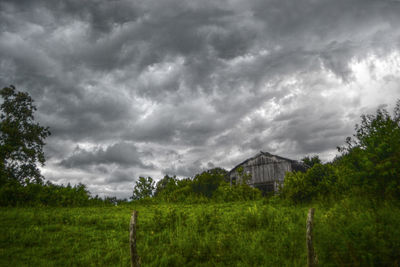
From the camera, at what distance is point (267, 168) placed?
110 ft

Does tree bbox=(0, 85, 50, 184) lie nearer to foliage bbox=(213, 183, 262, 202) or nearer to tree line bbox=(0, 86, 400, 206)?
tree line bbox=(0, 86, 400, 206)

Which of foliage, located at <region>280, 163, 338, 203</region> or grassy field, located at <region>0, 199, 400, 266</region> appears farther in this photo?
foliage, located at <region>280, 163, 338, 203</region>

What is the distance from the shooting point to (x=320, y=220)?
8086 millimetres

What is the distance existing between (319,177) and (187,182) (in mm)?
12604

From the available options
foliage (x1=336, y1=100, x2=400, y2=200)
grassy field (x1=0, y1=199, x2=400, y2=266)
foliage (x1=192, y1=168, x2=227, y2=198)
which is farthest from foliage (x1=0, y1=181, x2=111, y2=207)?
foliage (x1=336, y1=100, x2=400, y2=200)

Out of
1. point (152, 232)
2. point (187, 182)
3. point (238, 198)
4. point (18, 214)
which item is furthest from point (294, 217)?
point (187, 182)

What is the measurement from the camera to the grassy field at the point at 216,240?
587cm

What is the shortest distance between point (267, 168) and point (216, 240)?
2680cm

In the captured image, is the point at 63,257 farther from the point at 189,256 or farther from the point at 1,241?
the point at 189,256

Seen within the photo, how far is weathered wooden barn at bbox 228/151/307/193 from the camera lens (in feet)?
106

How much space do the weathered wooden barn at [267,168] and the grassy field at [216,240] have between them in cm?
2231

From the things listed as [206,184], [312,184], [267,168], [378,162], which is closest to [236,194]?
[206,184]

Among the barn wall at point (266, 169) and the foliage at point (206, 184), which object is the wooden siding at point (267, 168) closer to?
the barn wall at point (266, 169)

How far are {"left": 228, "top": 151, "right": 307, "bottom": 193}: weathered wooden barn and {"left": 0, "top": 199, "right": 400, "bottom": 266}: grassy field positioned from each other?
2231 cm
